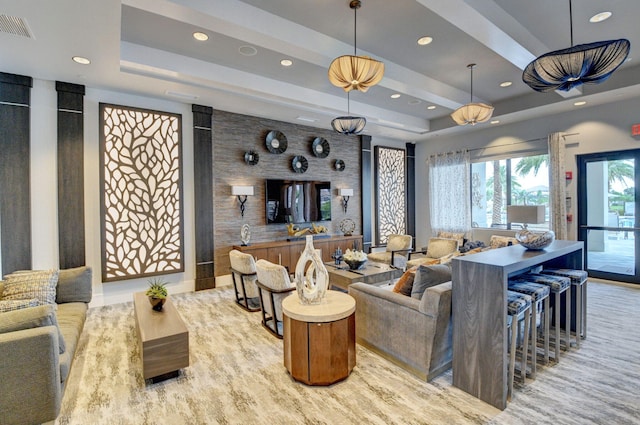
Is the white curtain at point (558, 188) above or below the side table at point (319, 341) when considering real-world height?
above

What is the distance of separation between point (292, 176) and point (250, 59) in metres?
2.81

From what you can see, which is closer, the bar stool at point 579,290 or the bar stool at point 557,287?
the bar stool at point 557,287

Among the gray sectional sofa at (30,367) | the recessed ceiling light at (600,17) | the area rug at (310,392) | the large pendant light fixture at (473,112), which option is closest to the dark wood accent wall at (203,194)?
the area rug at (310,392)

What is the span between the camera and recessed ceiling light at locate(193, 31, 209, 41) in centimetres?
373

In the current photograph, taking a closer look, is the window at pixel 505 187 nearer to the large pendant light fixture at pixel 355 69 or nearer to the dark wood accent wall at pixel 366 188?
the dark wood accent wall at pixel 366 188

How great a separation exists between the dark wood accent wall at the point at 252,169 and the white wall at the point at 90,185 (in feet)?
1.68

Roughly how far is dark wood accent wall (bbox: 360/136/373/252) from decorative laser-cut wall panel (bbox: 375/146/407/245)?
1.09 feet

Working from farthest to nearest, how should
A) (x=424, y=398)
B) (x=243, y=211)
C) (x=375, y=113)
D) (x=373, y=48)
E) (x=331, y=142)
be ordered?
(x=331, y=142) < (x=375, y=113) < (x=243, y=211) < (x=373, y=48) < (x=424, y=398)

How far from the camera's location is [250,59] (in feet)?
14.5

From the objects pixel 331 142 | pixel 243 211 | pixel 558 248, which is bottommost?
pixel 558 248

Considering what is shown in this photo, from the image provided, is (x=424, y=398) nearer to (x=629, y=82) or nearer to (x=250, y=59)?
(x=250, y=59)

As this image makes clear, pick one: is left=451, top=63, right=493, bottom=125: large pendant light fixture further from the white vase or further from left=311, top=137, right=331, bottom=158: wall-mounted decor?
the white vase

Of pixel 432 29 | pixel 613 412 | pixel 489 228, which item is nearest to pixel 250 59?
pixel 432 29

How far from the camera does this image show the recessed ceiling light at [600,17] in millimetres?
3566
